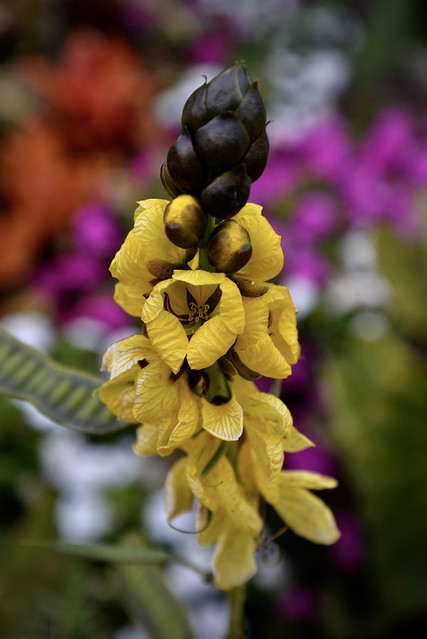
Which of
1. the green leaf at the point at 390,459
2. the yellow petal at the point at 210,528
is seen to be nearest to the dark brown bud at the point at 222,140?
the yellow petal at the point at 210,528

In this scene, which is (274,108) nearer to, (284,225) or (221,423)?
(284,225)

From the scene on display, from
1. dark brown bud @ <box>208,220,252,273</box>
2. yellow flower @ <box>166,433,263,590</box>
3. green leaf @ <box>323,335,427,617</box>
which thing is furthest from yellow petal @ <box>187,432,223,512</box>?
green leaf @ <box>323,335,427,617</box>

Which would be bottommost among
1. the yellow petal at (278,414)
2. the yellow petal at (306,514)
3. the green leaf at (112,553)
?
the green leaf at (112,553)

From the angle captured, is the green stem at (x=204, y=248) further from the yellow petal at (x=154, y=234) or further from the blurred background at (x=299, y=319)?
the blurred background at (x=299, y=319)

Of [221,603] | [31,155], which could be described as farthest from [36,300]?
[221,603]

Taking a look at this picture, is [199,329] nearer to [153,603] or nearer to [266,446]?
[266,446]

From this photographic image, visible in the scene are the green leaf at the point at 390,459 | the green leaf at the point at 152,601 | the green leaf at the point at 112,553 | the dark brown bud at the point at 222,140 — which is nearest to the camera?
the dark brown bud at the point at 222,140
